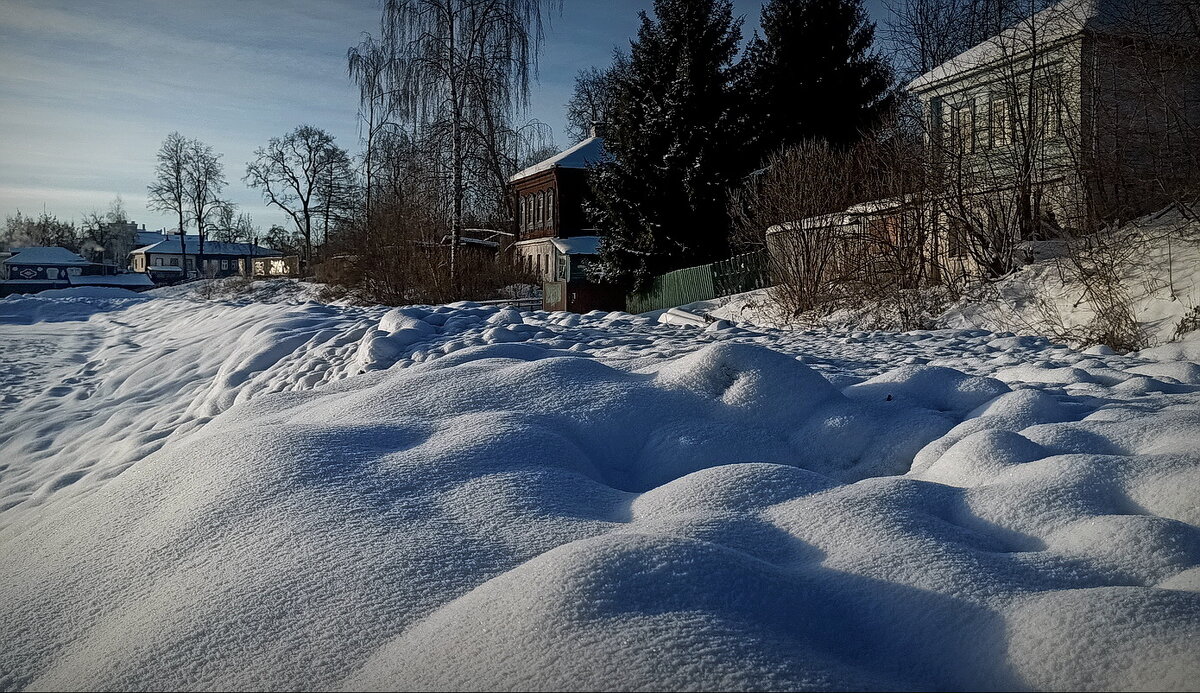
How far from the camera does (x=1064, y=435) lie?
2984 millimetres

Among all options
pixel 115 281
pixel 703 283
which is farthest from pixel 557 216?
pixel 115 281

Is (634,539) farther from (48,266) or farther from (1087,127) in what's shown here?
(48,266)

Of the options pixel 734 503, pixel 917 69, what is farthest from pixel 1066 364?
pixel 917 69

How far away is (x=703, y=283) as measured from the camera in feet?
58.5

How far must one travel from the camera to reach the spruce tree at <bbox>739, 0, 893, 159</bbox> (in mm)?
21500

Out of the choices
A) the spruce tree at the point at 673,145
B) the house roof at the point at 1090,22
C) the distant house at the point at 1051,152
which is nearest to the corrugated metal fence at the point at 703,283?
the spruce tree at the point at 673,145

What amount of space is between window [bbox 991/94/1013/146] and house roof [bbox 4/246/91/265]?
8008 cm

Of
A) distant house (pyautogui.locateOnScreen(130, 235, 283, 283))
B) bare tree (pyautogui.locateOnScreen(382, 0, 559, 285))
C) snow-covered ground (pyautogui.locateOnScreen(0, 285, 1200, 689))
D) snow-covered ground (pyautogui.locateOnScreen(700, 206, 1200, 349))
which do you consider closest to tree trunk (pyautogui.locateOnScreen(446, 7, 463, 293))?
bare tree (pyautogui.locateOnScreen(382, 0, 559, 285))

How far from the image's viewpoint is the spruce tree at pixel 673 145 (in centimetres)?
1947

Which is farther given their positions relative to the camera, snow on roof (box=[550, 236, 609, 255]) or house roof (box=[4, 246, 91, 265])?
house roof (box=[4, 246, 91, 265])

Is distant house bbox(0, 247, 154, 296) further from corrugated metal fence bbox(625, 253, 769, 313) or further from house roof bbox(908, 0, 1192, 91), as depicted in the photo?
house roof bbox(908, 0, 1192, 91)

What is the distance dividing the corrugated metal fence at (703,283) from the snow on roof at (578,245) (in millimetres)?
7133

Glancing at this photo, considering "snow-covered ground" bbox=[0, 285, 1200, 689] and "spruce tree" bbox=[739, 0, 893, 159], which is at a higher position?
"spruce tree" bbox=[739, 0, 893, 159]

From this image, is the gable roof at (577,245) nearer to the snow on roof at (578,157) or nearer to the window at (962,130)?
the snow on roof at (578,157)
